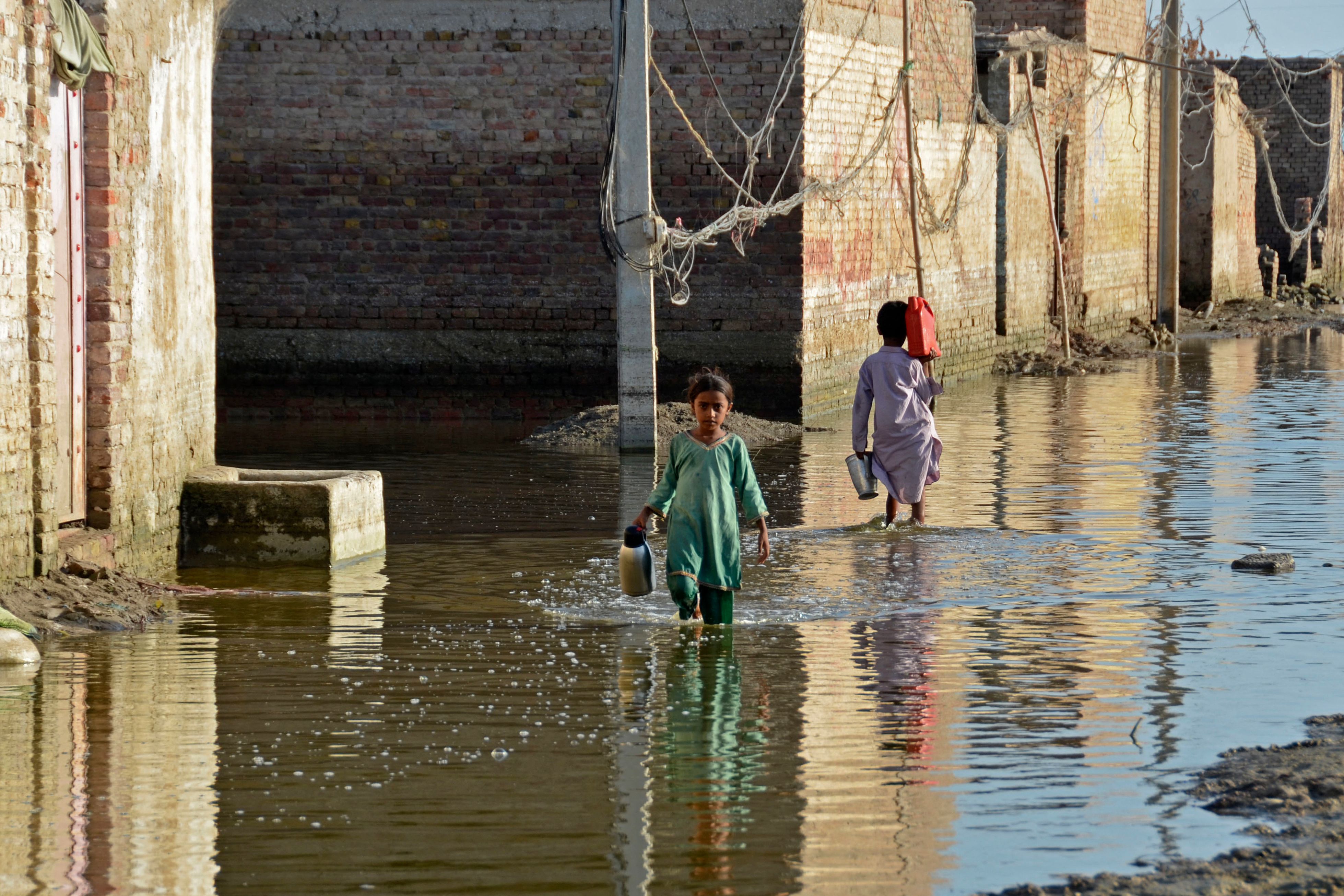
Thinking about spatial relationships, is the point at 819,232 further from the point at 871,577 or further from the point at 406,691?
the point at 406,691

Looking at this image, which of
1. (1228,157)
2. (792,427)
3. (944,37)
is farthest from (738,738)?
(1228,157)

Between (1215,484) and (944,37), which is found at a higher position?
(944,37)

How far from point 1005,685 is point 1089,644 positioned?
0.82 m

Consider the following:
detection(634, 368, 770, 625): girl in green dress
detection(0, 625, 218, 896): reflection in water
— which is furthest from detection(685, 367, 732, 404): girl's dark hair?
detection(0, 625, 218, 896): reflection in water

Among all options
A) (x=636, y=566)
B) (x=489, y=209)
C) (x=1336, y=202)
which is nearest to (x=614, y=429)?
(x=489, y=209)

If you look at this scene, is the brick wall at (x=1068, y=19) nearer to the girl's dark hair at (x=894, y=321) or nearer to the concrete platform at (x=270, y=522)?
the girl's dark hair at (x=894, y=321)

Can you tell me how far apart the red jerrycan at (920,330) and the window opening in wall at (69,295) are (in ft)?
13.8

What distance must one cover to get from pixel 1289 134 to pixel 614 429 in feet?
87.3

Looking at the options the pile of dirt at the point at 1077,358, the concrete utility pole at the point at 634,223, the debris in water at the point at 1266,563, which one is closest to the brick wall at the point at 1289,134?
the pile of dirt at the point at 1077,358

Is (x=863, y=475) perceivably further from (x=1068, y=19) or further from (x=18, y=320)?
(x=1068, y=19)

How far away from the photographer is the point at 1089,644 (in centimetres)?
734

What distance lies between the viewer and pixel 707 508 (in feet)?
25.0

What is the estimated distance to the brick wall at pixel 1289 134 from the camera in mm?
36625

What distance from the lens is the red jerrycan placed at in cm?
1040
